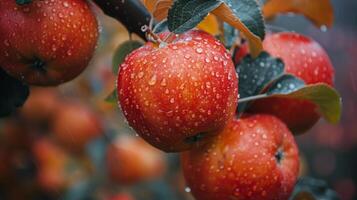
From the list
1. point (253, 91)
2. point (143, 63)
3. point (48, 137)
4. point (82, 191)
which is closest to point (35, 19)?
point (143, 63)

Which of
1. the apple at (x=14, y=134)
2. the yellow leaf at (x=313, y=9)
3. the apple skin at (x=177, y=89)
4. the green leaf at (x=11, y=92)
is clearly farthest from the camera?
the apple at (x=14, y=134)

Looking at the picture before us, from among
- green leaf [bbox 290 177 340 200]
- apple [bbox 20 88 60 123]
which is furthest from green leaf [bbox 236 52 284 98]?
apple [bbox 20 88 60 123]

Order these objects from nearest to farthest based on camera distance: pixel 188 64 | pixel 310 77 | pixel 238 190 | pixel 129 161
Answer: pixel 188 64 → pixel 238 190 → pixel 310 77 → pixel 129 161

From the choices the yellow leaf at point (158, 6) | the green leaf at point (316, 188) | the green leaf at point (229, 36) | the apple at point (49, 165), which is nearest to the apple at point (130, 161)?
the apple at point (49, 165)

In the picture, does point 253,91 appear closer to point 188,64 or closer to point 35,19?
point 188,64

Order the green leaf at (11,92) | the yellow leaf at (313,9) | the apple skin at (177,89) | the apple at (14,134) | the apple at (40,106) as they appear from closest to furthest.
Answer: the apple skin at (177,89) → the green leaf at (11,92) → the yellow leaf at (313,9) → the apple at (14,134) → the apple at (40,106)

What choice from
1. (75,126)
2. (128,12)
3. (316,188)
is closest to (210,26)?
(128,12)

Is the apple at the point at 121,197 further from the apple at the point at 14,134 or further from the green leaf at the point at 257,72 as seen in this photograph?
the green leaf at the point at 257,72
